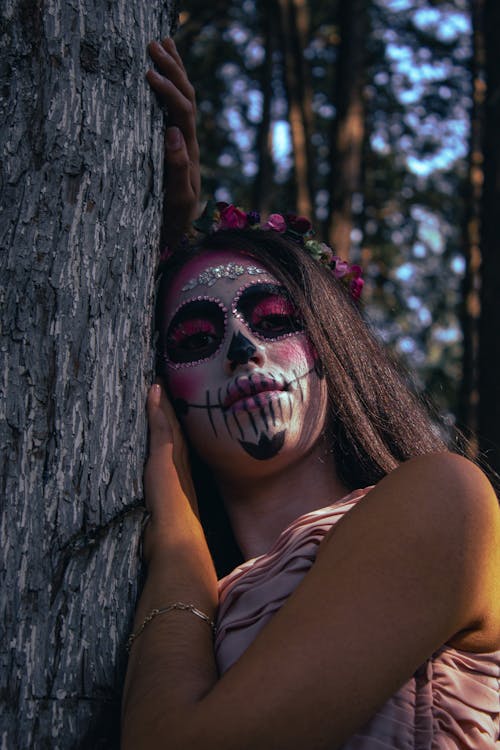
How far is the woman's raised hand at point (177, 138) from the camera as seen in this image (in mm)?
2439

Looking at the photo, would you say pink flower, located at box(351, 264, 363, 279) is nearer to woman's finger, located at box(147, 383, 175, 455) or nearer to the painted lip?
the painted lip

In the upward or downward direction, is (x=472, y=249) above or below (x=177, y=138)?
above

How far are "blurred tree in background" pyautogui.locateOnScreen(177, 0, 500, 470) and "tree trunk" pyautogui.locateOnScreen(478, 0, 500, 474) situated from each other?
5.89 feet

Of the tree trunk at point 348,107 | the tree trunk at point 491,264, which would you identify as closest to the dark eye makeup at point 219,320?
the tree trunk at point 491,264

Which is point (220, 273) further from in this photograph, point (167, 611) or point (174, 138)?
point (167, 611)

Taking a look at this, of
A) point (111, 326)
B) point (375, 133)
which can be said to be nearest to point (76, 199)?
point (111, 326)

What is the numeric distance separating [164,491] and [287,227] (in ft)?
3.66

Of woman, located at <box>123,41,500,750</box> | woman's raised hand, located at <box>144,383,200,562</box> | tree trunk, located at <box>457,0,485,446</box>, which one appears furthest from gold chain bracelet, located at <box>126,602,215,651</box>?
tree trunk, located at <box>457,0,485,446</box>

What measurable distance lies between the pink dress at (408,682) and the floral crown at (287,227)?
3.24 ft

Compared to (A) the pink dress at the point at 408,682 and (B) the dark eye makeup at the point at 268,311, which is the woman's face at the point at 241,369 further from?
(A) the pink dress at the point at 408,682

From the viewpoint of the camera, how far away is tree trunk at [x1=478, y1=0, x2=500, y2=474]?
5.51 metres

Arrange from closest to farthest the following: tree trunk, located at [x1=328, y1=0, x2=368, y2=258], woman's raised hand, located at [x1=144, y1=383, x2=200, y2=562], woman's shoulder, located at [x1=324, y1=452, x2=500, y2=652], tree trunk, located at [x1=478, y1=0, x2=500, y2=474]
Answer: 1. woman's shoulder, located at [x1=324, y1=452, x2=500, y2=652]
2. woman's raised hand, located at [x1=144, y1=383, x2=200, y2=562]
3. tree trunk, located at [x1=478, y1=0, x2=500, y2=474]
4. tree trunk, located at [x1=328, y1=0, x2=368, y2=258]

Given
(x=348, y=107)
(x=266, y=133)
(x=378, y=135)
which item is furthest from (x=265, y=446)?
(x=378, y=135)

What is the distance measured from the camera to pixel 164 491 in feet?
7.70
